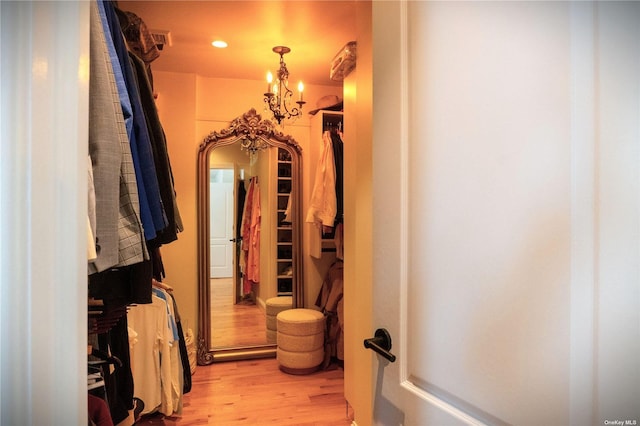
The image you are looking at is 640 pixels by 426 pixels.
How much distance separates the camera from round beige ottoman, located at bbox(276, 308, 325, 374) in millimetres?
2988

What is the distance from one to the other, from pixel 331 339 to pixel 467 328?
269 centimetres

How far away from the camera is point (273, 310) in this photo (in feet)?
11.5

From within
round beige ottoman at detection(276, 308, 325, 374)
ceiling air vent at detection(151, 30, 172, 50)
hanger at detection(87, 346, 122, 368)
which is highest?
ceiling air vent at detection(151, 30, 172, 50)

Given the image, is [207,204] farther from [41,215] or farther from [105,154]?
[41,215]

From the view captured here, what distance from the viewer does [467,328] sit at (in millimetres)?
701

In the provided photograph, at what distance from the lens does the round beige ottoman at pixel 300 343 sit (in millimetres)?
Answer: 2988

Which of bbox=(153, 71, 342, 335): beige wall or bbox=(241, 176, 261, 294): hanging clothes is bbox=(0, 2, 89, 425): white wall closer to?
bbox=(153, 71, 342, 335): beige wall

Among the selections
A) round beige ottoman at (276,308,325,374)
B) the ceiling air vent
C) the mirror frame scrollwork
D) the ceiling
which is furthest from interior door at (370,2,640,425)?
the mirror frame scrollwork

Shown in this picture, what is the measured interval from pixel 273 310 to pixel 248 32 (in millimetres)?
2392

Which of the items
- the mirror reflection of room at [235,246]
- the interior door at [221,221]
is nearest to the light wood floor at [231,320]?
the mirror reflection of room at [235,246]

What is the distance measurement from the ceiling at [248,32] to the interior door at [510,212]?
152 cm

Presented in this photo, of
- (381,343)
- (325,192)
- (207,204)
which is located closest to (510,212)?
(381,343)

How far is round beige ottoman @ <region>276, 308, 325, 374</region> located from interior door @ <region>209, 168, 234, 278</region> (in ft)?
2.51

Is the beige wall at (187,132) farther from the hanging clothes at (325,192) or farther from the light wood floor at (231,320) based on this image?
the hanging clothes at (325,192)
